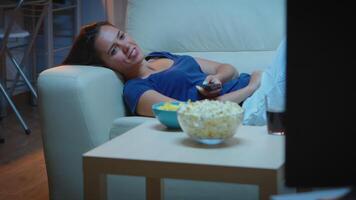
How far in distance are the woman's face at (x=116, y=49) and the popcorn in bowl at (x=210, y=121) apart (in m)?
0.76

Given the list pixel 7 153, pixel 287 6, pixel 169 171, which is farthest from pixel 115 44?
pixel 287 6

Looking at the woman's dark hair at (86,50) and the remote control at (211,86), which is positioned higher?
the woman's dark hair at (86,50)

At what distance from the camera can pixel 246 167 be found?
4.56 feet

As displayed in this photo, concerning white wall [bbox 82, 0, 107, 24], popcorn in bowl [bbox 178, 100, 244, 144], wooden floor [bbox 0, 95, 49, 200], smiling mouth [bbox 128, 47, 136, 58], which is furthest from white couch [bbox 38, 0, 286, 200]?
white wall [bbox 82, 0, 107, 24]

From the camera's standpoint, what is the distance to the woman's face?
233 cm

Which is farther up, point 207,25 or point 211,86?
point 207,25

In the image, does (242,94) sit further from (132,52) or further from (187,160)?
(187,160)

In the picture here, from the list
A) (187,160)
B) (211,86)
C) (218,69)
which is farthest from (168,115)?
(218,69)

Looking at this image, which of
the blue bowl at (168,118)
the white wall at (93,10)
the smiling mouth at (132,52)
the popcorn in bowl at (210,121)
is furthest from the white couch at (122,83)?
the white wall at (93,10)

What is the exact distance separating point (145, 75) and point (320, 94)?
1.58m

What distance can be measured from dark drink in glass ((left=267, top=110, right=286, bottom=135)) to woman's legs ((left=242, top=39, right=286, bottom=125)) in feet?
0.80

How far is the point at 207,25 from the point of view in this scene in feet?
8.73

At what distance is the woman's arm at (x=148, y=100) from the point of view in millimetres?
2174

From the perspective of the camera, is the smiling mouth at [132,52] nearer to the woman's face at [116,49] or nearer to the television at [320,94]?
the woman's face at [116,49]
